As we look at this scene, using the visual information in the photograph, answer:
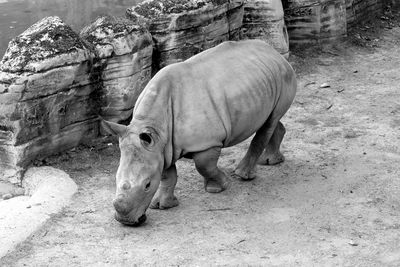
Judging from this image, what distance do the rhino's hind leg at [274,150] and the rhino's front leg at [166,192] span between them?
137 cm

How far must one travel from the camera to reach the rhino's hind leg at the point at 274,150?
329 inches

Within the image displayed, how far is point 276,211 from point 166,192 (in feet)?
3.44

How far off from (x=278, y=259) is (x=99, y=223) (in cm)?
174

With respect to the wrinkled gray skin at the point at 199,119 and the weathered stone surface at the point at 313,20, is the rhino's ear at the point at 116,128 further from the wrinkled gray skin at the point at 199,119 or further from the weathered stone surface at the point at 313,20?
the weathered stone surface at the point at 313,20

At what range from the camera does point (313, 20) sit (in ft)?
39.9

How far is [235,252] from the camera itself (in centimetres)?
655

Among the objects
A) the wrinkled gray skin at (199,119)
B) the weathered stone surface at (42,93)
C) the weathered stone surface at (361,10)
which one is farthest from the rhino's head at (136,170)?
the weathered stone surface at (361,10)

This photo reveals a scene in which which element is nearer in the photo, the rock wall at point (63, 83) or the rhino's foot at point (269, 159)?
the rock wall at point (63, 83)

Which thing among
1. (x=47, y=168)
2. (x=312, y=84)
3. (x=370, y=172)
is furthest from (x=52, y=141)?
(x=312, y=84)

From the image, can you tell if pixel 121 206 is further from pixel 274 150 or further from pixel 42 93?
pixel 274 150

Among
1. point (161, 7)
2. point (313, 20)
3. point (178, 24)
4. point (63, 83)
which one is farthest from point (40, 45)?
point (313, 20)

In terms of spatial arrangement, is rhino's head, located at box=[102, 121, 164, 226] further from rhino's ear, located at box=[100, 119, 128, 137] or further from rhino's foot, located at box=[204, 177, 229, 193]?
rhino's foot, located at box=[204, 177, 229, 193]

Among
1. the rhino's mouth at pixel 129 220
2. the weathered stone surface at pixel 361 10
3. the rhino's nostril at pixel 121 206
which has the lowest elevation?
the weathered stone surface at pixel 361 10

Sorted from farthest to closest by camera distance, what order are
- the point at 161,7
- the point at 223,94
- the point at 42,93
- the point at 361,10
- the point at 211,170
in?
the point at 361,10, the point at 161,7, the point at 42,93, the point at 211,170, the point at 223,94
